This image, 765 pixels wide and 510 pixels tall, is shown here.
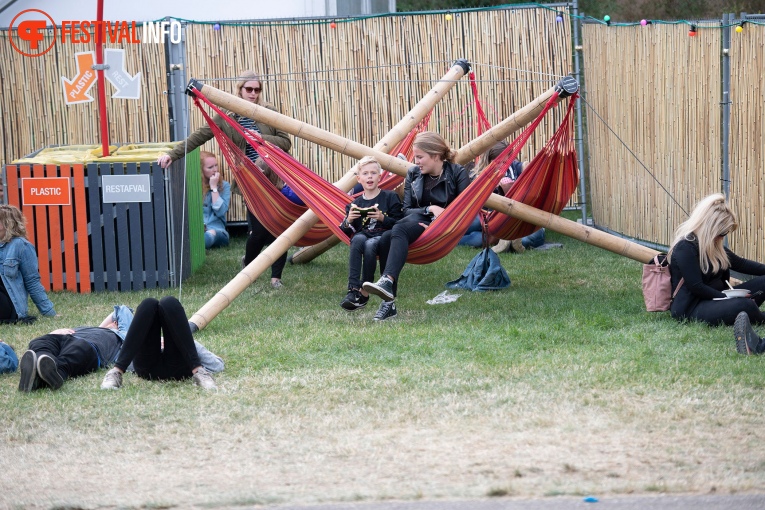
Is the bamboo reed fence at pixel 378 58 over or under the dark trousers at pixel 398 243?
over

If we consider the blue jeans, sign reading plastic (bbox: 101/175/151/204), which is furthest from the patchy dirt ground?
the blue jeans

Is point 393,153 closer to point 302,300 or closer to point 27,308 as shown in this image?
point 302,300

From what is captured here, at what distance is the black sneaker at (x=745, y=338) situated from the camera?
5.25m

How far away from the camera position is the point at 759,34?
6.75 meters

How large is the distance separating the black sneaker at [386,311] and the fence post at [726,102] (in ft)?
8.69

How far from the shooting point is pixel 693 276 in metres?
5.90

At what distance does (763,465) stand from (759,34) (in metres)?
3.91

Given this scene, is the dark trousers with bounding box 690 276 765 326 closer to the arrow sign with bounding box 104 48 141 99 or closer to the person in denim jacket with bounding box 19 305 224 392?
the person in denim jacket with bounding box 19 305 224 392

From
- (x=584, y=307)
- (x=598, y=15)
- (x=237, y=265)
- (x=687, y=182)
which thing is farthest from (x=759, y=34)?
(x=598, y=15)

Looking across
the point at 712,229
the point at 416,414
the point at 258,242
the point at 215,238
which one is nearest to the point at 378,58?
the point at 215,238

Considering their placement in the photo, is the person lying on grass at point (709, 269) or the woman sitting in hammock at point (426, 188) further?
the woman sitting in hammock at point (426, 188)

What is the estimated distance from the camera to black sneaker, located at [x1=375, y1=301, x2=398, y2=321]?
6488mm

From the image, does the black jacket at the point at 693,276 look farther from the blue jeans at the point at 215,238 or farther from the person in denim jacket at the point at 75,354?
the blue jeans at the point at 215,238

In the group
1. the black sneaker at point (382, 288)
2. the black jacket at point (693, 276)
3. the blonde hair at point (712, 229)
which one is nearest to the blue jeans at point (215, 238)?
the black sneaker at point (382, 288)
